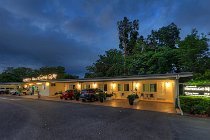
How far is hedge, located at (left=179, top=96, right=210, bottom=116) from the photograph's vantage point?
49.2 feet

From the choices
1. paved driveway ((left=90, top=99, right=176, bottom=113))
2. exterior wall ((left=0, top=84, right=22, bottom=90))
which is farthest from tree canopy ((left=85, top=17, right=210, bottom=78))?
exterior wall ((left=0, top=84, right=22, bottom=90))

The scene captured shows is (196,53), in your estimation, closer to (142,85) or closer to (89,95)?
(142,85)

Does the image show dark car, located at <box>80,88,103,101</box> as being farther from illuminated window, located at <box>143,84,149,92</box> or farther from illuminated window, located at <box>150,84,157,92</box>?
illuminated window, located at <box>150,84,157,92</box>

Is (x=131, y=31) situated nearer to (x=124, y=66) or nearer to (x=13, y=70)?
(x=124, y=66)

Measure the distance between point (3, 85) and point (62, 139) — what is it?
63.4 m

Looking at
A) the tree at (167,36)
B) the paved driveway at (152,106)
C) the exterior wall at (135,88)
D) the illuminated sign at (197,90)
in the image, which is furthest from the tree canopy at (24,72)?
the illuminated sign at (197,90)

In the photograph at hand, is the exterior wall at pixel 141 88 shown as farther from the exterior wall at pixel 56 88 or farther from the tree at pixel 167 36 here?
the tree at pixel 167 36

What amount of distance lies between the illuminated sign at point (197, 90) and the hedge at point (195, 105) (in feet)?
2.70

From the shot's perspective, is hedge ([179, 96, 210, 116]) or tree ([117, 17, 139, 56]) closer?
hedge ([179, 96, 210, 116])

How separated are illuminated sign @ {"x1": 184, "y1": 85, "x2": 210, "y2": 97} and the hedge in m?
0.82

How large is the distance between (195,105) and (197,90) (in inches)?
66.9

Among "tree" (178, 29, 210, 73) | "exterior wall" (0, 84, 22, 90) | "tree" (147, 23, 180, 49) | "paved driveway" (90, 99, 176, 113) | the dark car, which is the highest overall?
"tree" (147, 23, 180, 49)

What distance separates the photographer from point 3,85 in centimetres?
6444

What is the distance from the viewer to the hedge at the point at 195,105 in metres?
15.0
